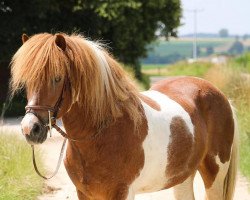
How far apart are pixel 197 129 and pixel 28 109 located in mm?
1693

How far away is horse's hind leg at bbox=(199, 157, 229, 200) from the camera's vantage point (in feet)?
18.3

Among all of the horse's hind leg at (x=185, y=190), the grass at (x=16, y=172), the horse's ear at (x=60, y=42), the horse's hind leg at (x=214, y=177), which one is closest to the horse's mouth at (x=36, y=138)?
the horse's ear at (x=60, y=42)

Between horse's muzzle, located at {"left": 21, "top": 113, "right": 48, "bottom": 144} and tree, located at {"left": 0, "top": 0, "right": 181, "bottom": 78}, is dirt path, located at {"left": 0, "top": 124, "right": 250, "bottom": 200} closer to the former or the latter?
horse's muzzle, located at {"left": 21, "top": 113, "right": 48, "bottom": 144}

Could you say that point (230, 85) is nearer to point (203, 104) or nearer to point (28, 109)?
point (203, 104)

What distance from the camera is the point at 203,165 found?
5637 millimetres

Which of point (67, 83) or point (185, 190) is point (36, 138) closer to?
point (67, 83)

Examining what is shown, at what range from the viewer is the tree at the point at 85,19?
722 inches

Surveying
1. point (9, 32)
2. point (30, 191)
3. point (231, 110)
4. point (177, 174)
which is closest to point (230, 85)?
point (9, 32)

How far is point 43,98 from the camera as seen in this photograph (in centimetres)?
399

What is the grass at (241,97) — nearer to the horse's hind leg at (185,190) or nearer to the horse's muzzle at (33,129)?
the horse's hind leg at (185,190)

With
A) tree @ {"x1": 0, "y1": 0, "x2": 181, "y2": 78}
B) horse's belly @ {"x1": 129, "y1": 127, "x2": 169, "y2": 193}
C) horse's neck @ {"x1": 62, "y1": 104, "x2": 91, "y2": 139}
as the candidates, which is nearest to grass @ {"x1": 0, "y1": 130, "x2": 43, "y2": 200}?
horse's belly @ {"x1": 129, "y1": 127, "x2": 169, "y2": 193}

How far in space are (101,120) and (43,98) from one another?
0.51 metres

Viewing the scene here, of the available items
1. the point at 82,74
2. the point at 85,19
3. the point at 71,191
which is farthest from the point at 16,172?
the point at 85,19

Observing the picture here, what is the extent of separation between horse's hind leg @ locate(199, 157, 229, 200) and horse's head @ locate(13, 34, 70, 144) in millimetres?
1963
